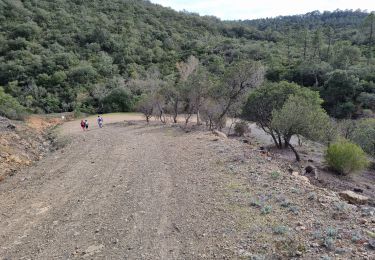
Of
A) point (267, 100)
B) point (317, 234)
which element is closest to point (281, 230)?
point (317, 234)

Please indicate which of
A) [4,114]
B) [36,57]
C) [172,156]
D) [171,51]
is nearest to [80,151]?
[172,156]

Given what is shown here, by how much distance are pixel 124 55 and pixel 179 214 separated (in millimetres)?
64710

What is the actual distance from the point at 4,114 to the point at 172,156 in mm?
27481

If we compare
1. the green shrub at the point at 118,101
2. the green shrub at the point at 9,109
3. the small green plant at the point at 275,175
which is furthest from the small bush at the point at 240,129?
the green shrub at the point at 118,101

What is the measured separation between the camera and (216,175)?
43.4 ft

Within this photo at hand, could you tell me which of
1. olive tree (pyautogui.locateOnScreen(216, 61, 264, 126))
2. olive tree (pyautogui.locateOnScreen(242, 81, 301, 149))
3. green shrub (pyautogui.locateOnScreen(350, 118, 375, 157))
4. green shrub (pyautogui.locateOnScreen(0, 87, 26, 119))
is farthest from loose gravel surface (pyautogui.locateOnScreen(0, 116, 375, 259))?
green shrub (pyautogui.locateOnScreen(0, 87, 26, 119))

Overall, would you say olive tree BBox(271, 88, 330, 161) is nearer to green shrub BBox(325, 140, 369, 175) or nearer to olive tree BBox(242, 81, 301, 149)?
green shrub BBox(325, 140, 369, 175)

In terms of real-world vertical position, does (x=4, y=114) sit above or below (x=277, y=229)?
below

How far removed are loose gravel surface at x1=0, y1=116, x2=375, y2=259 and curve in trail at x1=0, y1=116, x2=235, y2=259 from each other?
0.11 ft

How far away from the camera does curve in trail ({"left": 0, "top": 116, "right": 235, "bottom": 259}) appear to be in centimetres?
834

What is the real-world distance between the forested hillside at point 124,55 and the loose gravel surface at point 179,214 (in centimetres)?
1659

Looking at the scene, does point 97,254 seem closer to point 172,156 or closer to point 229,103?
point 172,156

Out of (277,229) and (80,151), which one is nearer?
(277,229)

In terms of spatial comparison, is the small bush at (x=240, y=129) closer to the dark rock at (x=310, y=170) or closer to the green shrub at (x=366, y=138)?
the green shrub at (x=366, y=138)
